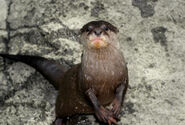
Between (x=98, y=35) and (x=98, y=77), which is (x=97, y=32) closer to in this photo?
(x=98, y=35)

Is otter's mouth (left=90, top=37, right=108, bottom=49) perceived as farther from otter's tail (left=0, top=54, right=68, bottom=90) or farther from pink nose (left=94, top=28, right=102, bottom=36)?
otter's tail (left=0, top=54, right=68, bottom=90)

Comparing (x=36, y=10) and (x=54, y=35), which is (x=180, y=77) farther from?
(x=36, y=10)

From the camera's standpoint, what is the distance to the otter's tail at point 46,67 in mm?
3197

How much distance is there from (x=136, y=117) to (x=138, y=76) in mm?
394

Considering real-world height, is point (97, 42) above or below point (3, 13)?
above

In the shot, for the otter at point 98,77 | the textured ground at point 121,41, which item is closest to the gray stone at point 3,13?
the textured ground at point 121,41

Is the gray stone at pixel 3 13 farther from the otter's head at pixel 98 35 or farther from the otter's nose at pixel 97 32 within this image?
the otter's nose at pixel 97 32

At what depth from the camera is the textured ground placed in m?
3.17

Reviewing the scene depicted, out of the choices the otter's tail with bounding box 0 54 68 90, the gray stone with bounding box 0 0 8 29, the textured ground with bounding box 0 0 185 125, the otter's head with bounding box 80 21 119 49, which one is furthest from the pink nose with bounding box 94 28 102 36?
the gray stone with bounding box 0 0 8 29

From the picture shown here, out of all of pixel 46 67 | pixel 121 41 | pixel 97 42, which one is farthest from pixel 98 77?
pixel 121 41

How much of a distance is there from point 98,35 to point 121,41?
44.4 inches

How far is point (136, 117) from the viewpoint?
122 inches

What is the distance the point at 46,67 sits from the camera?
10.8 ft

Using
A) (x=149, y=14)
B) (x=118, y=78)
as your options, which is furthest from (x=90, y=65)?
(x=149, y=14)
